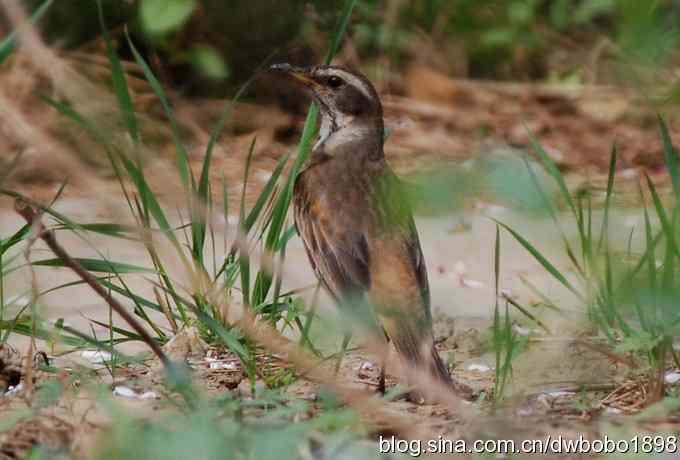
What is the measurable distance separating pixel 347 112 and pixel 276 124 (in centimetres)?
363

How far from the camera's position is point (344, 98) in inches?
228

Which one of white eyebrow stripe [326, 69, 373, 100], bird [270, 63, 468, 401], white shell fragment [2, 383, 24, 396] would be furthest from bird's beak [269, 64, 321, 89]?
white shell fragment [2, 383, 24, 396]

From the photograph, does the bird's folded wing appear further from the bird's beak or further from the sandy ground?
the bird's beak

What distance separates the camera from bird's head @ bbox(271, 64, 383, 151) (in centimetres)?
574

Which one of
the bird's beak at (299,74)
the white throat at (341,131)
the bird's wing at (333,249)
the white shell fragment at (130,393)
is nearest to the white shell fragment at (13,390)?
the white shell fragment at (130,393)

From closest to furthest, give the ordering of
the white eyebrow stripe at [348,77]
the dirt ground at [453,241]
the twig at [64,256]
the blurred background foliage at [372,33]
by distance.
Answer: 1. the twig at [64,256]
2. the dirt ground at [453,241]
3. the white eyebrow stripe at [348,77]
4. the blurred background foliage at [372,33]

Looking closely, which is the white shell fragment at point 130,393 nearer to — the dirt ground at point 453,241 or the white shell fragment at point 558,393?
the dirt ground at point 453,241

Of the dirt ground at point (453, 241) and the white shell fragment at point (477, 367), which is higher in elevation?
the dirt ground at point (453, 241)

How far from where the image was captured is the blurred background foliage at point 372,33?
367 inches

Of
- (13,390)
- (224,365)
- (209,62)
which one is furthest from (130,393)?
(209,62)

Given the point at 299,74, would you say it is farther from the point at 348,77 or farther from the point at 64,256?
the point at 64,256

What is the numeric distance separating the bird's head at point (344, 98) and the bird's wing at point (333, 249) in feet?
2.04

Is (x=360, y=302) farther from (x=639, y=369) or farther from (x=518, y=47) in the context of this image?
(x=518, y=47)

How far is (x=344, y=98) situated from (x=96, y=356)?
183cm
